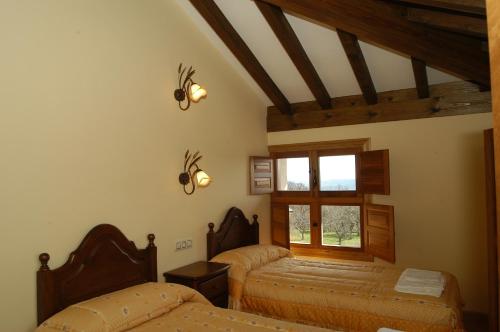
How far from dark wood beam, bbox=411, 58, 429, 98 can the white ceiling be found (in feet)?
0.42

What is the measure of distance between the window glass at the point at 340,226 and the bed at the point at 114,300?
233 centimetres

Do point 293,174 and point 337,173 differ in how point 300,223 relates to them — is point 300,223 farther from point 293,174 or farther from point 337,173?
point 337,173

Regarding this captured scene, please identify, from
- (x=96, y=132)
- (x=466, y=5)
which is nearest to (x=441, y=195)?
(x=466, y=5)

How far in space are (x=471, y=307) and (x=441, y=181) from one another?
1.32 meters

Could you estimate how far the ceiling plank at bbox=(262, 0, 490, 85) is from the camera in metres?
2.63

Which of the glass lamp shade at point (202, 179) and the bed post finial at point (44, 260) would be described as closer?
the bed post finial at point (44, 260)

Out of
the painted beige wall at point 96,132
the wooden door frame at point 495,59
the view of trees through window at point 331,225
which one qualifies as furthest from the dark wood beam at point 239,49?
the wooden door frame at point 495,59

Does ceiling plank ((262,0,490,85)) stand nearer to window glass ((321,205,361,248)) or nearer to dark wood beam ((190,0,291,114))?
dark wood beam ((190,0,291,114))

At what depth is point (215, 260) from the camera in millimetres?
3443

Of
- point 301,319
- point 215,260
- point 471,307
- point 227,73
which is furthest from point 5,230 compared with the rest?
point 471,307

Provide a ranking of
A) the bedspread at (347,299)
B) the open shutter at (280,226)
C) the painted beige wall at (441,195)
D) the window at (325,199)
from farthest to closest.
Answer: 1. the open shutter at (280,226)
2. the window at (325,199)
3. the painted beige wall at (441,195)
4. the bedspread at (347,299)

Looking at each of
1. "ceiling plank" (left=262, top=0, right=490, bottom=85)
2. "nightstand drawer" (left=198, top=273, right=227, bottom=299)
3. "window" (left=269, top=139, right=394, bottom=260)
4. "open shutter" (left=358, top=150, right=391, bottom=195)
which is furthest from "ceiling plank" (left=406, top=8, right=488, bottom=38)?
"nightstand drawer" (left=198, top=273, right=227, bottom=299)

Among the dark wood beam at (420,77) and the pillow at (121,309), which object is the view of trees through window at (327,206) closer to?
the dark wood beam at (420,77)

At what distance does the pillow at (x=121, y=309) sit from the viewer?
1.99 metres
